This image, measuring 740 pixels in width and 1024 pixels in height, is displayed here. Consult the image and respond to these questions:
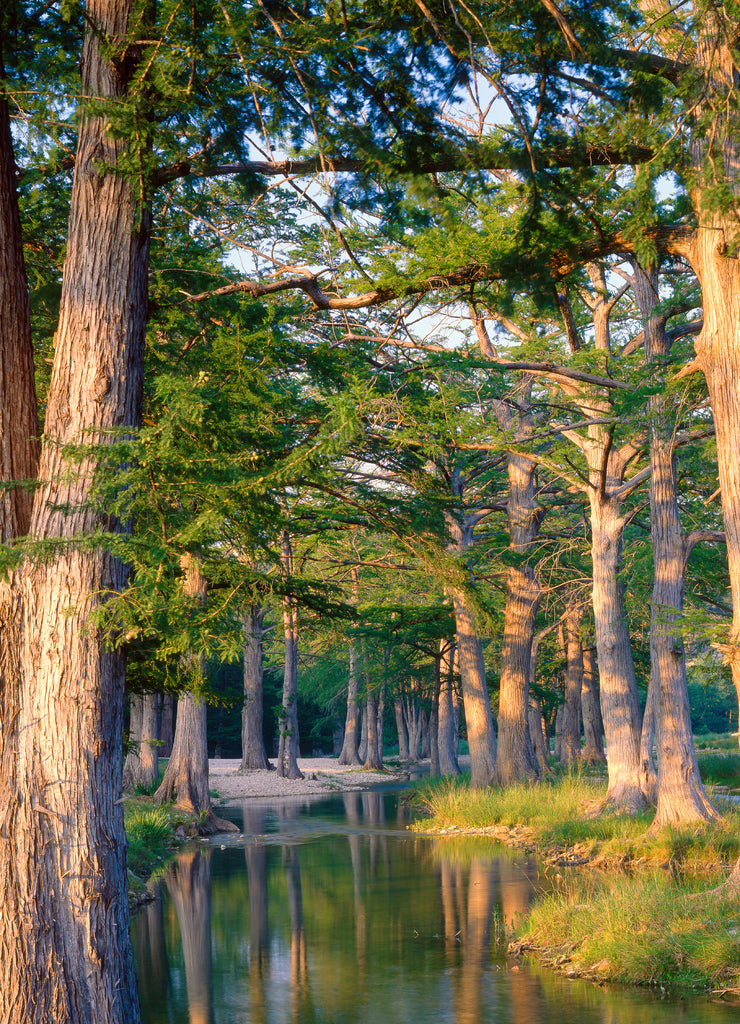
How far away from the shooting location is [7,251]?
22.8 ft

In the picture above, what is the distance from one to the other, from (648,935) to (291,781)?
2779 centimetres

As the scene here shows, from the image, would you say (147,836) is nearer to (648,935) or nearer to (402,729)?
A: (648,935)

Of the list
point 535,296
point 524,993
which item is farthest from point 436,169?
point 524,993

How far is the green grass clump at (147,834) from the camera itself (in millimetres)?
15195

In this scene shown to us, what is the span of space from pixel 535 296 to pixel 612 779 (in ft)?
43.0

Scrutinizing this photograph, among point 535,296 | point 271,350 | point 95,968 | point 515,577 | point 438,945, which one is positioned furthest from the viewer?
point 515,577

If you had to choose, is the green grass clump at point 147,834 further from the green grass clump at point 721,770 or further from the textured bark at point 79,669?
the green grass clump at point 721,770

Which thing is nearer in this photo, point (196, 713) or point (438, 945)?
point (438, 945)

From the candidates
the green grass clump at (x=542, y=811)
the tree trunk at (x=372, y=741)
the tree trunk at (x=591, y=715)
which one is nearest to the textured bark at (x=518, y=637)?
the green grass clump at (x=542, y=811)

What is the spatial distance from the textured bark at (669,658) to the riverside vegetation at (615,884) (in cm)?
57

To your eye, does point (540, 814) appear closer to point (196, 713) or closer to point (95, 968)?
point (196, 713)

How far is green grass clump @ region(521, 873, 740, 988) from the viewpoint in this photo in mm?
8172

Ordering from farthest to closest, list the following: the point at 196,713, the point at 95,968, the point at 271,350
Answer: the point at 196,713, the point at 271,350, the point at 95,968

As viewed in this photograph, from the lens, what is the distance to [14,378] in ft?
22.5
